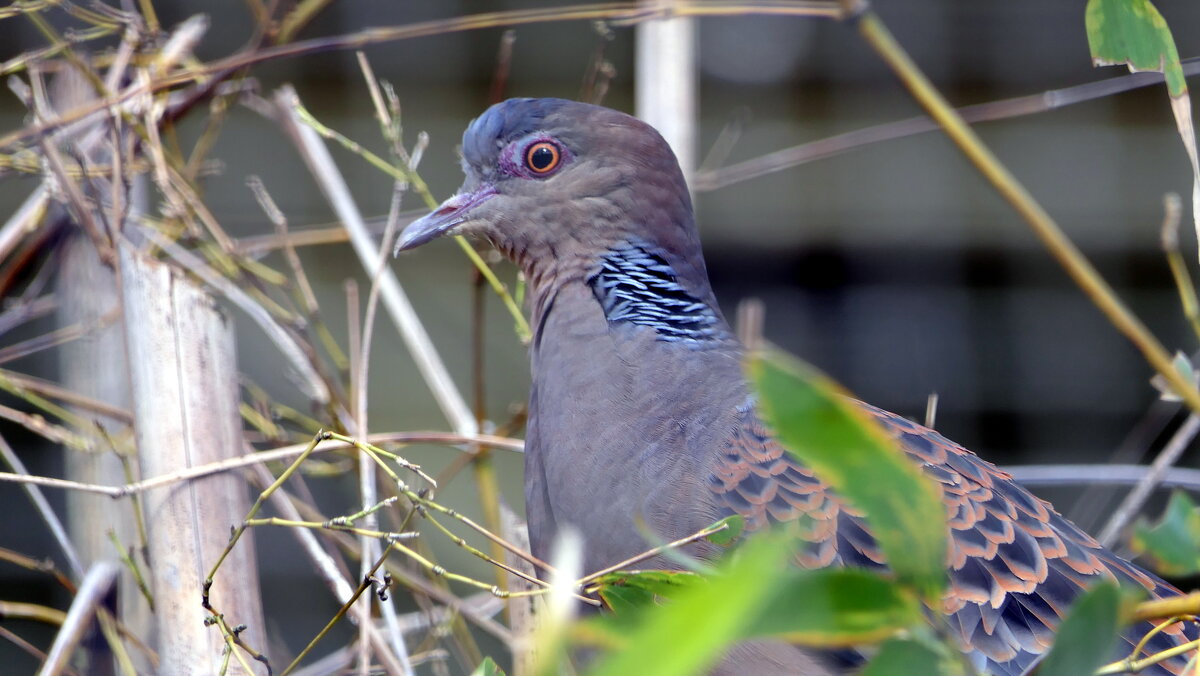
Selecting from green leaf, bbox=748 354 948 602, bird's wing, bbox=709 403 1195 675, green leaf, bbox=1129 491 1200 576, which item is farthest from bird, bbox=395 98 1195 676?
green leaf, bbox=748 354 948 602

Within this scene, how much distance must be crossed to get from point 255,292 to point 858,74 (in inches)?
114

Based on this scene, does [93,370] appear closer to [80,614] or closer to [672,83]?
[80,614]

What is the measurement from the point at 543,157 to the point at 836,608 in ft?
4.62

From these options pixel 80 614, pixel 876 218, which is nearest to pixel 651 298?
pixel 80 614

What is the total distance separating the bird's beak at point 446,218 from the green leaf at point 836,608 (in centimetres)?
134

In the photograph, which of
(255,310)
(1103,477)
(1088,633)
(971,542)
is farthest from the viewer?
(1103,477)

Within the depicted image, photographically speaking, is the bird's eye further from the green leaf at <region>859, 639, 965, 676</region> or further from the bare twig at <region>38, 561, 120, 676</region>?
the green leaf at <region>859, 639, 965, 676</region>

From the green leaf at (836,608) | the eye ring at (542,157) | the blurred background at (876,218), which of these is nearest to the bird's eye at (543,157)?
the eye ring at (542,157)

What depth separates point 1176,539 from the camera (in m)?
0.71

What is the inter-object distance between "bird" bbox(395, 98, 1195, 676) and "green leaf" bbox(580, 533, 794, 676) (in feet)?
2.26

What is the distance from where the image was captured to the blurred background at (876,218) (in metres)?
4.18

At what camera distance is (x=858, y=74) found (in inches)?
169

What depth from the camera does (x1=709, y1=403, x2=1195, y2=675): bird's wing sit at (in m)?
1.37

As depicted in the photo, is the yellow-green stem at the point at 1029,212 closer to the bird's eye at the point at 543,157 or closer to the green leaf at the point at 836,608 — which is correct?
the green leaf at the point at 836,608
